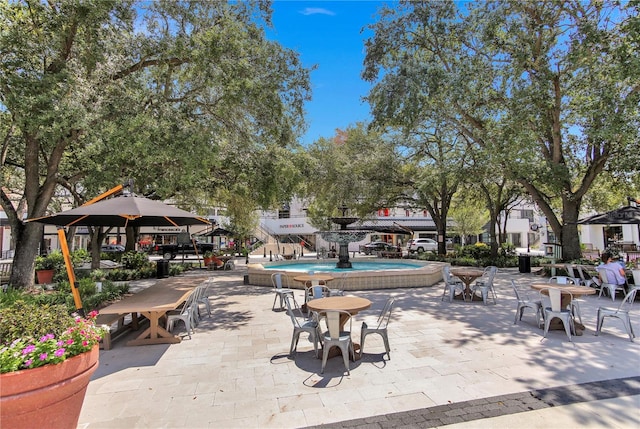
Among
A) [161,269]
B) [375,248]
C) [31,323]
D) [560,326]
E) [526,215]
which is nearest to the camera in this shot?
[31,323]

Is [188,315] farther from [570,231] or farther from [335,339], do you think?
[570,231]

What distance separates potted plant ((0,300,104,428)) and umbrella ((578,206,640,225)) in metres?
15.7

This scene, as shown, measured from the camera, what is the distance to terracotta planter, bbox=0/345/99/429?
2.46 metres

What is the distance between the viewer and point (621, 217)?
487 inches

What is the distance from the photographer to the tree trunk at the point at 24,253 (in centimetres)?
963

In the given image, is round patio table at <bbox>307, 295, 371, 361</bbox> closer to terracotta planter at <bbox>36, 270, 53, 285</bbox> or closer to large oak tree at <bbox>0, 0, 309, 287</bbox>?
large oak tree at <bbox>0, 0, 309, 287</bbox>

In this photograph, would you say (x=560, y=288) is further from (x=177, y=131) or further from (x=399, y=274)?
(x=177, y=131)

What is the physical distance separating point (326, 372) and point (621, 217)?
44.2 ft

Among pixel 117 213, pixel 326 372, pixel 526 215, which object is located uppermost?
pixel 526 215

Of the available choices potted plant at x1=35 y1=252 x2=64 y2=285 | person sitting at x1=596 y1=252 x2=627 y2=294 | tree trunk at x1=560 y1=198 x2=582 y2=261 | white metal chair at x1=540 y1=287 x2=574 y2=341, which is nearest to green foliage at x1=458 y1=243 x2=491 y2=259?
tree trunk at x1=560 y1=198 x2=582 y2=261

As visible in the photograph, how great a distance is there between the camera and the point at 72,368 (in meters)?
2.79

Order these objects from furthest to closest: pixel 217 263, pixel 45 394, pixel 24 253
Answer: pixel 217 263
pixel 24 253
pixel 45 394

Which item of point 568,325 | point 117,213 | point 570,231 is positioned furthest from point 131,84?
point 570,231

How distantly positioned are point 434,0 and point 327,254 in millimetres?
20196
